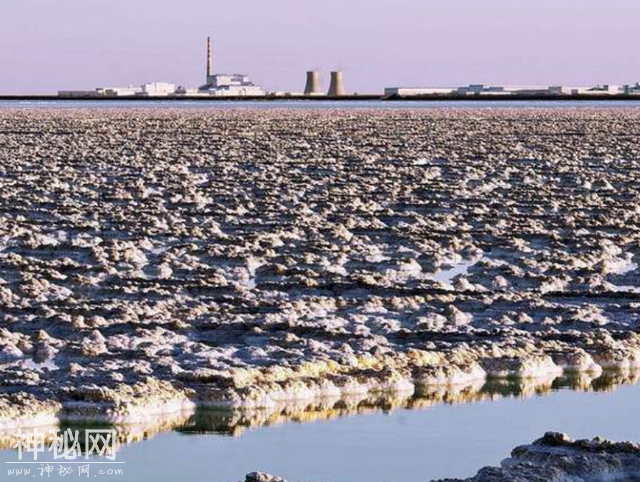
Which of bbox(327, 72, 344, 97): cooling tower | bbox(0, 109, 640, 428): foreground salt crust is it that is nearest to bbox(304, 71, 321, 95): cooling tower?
bbox(327, 72, 344, 97): cooling tower

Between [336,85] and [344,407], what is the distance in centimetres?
15271

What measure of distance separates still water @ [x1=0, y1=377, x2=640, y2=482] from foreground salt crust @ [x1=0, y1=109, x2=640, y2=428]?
0.25m

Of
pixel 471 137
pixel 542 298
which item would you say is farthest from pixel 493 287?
pixel 471 137

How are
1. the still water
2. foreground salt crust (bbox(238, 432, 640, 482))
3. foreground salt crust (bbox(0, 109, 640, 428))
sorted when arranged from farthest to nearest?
foreground salt crust (bbox(0, 109, 640, 428)) → the still water → foreground salt crust (bbox(238, 432, 640, 482))

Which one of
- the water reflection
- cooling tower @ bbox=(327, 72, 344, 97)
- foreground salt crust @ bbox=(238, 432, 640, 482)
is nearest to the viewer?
foreground salt crust @ bbox=(238, 432, 640, 482)

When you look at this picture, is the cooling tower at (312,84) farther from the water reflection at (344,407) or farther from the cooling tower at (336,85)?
the water reflection at (344,407)

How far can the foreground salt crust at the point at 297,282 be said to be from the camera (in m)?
8.20

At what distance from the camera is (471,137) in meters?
37.7

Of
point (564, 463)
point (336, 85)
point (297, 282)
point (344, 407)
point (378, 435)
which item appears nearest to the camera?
point (564, 463)

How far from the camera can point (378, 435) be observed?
7.34 m

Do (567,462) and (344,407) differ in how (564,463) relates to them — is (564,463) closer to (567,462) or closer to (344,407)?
(567,462)

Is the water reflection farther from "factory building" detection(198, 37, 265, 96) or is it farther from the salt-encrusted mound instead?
"factory building" detection(198, 37, 265, 96)

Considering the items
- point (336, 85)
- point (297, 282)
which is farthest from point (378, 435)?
point (336, 85)

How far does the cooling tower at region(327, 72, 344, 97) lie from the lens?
6265 inches
